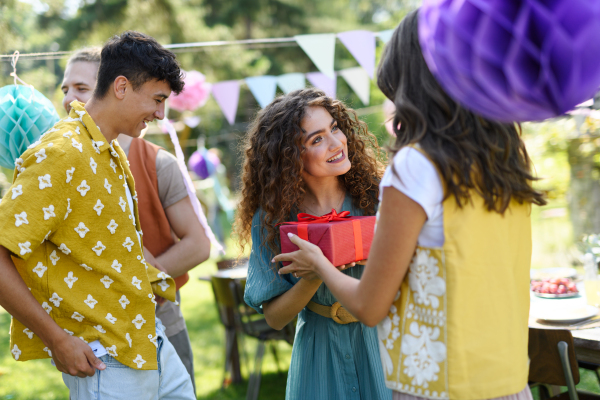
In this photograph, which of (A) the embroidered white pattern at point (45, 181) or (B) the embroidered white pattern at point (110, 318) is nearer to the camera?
(A) the embroidered white pattern at point (45, 181)

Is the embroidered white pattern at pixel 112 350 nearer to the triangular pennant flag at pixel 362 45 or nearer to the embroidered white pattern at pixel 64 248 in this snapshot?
the embroidered white pattern at pixel 64 248

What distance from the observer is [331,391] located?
168 cm

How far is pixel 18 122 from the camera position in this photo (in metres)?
2.07

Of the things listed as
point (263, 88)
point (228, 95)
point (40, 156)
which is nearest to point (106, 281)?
point (40, 156)

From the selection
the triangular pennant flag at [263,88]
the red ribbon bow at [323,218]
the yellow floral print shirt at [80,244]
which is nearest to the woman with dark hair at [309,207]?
the red ribbon bow at [323,218]

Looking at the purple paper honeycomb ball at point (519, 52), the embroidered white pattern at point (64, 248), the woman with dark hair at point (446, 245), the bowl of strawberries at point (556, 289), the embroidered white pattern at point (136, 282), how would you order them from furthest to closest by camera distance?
the bowl of strawberries at point (556, 289) → the embroidered white pattern at point (136, 282) → the embroidered white pattern at point (64, 248) → the woman with dark hair at point (446, 245) → the purple paper honeycomb ball at point (519, 52)

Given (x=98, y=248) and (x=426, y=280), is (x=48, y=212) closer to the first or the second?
(x=98, y=248)

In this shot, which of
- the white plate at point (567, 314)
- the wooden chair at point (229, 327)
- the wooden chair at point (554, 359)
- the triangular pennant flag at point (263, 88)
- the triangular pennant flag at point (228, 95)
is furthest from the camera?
the triangular pennant flag at point (228, 95)

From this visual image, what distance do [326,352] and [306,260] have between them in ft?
1.56

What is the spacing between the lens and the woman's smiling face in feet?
5.78

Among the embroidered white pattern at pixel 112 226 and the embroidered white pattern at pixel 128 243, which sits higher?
the embroidered white pattern at pixel 112 226

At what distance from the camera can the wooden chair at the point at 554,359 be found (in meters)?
2.02

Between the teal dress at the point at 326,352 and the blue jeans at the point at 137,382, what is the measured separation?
33cm

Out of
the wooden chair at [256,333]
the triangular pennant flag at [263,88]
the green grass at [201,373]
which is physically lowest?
the green grass at [201,373]
